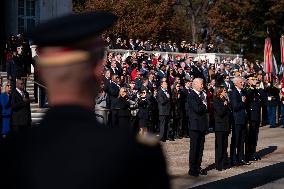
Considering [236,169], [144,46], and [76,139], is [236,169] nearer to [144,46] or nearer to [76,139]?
[76,139]

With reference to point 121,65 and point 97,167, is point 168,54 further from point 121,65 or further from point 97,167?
point 97,167

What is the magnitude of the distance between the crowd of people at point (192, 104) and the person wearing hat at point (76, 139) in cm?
495

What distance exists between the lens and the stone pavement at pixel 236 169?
39.9 ft

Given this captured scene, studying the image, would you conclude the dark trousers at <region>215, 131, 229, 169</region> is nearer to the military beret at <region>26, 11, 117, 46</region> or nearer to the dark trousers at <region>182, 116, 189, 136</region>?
the dark trousers at <region>182, 116, 189, 136</region>

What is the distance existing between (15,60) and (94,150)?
23021 mm

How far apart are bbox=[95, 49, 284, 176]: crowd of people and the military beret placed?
488 cm

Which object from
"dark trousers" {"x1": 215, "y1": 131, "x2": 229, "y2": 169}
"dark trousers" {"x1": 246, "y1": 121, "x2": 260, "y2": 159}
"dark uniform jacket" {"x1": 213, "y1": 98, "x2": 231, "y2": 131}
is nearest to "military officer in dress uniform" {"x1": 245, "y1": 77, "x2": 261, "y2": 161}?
"dark trousers" {"x1": 246, "y1": 121, "x2": 260, "y2": 159}

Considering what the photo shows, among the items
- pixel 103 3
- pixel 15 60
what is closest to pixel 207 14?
pixel 103 3

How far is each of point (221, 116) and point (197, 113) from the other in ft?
2.99

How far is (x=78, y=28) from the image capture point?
7.95 feet

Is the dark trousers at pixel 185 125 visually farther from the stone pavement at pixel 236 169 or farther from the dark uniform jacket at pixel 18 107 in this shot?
the dark uniform jacket at pixel 18 107

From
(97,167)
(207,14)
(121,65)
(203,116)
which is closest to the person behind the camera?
(97,167)

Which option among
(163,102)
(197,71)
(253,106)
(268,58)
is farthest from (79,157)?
(268,58)

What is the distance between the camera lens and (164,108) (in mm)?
22328
